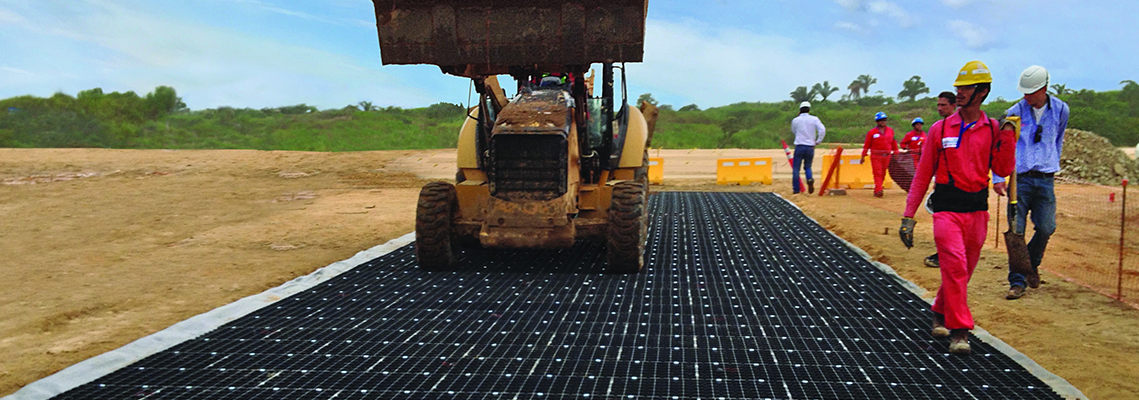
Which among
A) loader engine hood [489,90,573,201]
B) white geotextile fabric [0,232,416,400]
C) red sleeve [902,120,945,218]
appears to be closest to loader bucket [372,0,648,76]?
loader engine hood [489,90,573,201]

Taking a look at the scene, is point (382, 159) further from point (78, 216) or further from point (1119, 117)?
point (1119, 117)

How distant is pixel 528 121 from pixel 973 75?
121 inches

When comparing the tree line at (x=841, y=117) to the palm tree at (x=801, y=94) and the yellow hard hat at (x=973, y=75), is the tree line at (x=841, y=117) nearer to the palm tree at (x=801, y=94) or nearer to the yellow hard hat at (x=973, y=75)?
the palm tree at (x=801, y=94)

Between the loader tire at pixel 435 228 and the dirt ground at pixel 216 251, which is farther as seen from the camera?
the loader tire at pixel 435 228

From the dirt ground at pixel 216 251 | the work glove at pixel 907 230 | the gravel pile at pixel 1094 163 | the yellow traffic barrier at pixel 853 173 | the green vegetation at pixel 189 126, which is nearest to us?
the work glove at pixel 907 230

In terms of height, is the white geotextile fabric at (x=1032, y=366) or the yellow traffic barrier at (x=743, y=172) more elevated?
the yellow traffic barrier at (x=743, y=172)

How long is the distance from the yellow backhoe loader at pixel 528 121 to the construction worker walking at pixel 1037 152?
2.60 metres

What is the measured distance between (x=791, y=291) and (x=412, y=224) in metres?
5.65

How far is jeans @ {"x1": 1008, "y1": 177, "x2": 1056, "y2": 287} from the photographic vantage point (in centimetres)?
509

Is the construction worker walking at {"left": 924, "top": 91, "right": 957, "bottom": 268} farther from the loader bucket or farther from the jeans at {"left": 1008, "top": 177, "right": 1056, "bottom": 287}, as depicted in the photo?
the loader bucket

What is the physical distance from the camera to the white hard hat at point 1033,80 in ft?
16.3

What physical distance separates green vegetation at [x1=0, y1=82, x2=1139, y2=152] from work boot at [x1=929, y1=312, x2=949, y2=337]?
24.2 m

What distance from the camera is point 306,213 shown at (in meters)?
11.3

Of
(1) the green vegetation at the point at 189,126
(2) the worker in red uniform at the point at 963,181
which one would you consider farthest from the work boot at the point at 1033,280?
(1) the green vegetation at the point at 189,126
